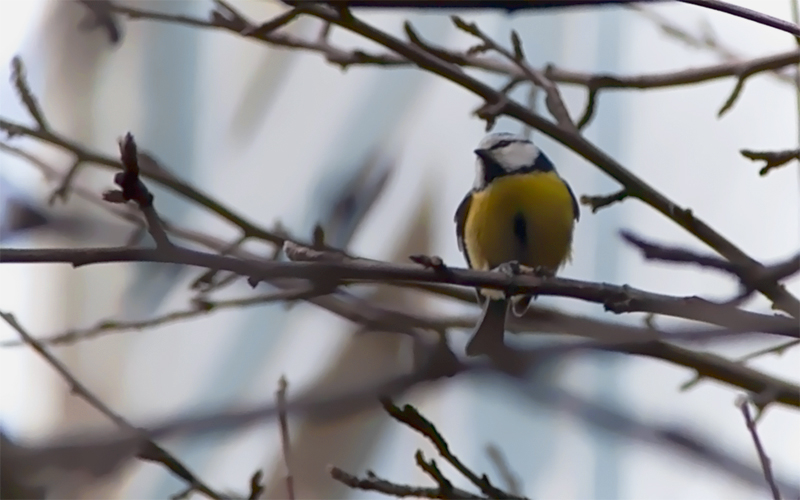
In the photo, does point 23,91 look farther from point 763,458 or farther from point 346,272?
point 763,458

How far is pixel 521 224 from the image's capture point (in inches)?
44.3

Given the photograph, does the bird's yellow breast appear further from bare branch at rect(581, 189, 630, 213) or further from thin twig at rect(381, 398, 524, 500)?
thin twig at rect(381, 398, 524, 500)

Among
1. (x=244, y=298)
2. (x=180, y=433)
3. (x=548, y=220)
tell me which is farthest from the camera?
(x=548, y=220)

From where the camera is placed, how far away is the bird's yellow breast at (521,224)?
3.61 feet

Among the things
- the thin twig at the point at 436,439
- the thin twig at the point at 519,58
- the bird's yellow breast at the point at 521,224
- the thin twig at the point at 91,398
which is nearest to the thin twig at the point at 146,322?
the thin twig at the point at 91,398

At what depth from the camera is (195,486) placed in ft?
1.87

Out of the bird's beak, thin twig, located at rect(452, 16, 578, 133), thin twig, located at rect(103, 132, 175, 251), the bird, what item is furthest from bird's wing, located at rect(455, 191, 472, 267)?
thin twig, located at rect(103, 132, 175, 251)

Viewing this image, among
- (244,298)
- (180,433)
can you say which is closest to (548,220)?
(244,298)

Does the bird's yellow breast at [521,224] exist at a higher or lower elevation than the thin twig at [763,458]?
higher

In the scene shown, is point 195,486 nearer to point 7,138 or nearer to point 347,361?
point 347,361

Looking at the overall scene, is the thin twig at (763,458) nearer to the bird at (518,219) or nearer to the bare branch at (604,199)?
the bare branch at (604,199)

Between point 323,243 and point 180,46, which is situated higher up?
point 180,46

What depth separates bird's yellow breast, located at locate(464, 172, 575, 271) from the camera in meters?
1.10

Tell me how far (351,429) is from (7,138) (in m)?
0.46
